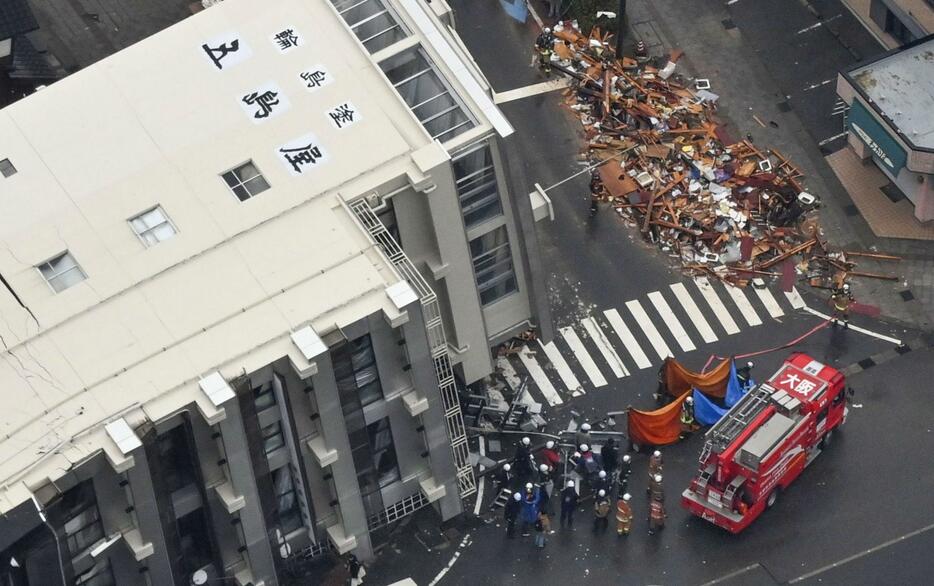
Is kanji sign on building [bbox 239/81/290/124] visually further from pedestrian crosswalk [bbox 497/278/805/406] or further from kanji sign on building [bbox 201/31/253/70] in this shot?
pedestrian crosswalk [bbox 497/278/805/406]

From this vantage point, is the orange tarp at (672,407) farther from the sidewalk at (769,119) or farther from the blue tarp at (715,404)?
the sidewalk at (769,119)

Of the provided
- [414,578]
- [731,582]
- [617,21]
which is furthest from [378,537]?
[617,21]

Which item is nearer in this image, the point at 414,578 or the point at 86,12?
the point at 414,578

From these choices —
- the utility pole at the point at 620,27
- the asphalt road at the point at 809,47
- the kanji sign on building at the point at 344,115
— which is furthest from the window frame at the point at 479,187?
the asphalt road at the point at 809,47

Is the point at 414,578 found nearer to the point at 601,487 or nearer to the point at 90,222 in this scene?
the point at 601,487

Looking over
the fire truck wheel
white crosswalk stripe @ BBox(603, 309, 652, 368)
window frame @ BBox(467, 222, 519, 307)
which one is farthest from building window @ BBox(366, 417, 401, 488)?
the fire truck wheel

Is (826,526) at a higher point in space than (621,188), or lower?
lower

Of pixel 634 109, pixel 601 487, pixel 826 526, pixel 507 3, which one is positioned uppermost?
pixel 507 3
